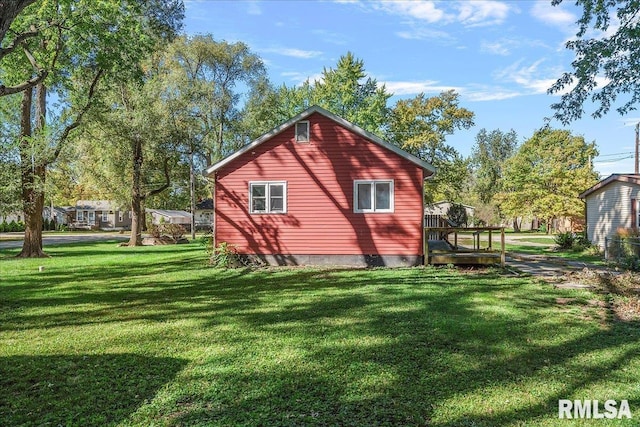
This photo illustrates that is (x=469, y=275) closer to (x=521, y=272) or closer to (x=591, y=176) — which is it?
(x=521, y=272)

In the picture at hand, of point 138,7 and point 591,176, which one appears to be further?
point 591,176

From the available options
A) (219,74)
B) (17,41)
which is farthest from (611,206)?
(219,74)

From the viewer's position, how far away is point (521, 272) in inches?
483

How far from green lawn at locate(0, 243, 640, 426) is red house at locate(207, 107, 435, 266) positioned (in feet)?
13.3

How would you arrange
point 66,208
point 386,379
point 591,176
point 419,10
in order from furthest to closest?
point 66,208 < point 591,176 < point 419,10 < point 386,379

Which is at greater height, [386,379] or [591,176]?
[591,176]

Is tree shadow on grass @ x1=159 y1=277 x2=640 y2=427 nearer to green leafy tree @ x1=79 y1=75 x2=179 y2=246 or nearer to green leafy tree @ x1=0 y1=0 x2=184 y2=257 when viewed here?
green leafy tree @ x1=0 y1=0 x2=184 y2=257

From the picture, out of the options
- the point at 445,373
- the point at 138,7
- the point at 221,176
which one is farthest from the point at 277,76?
the point at 445,373

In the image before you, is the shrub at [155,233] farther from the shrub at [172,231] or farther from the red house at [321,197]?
the red house at [321,197]

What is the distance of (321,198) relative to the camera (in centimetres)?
1392

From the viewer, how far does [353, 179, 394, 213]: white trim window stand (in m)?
13.7

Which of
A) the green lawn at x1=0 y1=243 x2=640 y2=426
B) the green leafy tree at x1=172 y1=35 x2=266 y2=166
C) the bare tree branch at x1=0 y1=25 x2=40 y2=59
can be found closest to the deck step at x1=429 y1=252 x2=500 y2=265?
the green lawn at x1=0 y1=243 x2=640 y2=426

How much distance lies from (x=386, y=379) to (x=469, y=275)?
8372mm

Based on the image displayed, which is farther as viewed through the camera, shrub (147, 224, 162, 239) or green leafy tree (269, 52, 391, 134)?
green leafy tree (269, 52, 391, 134)
